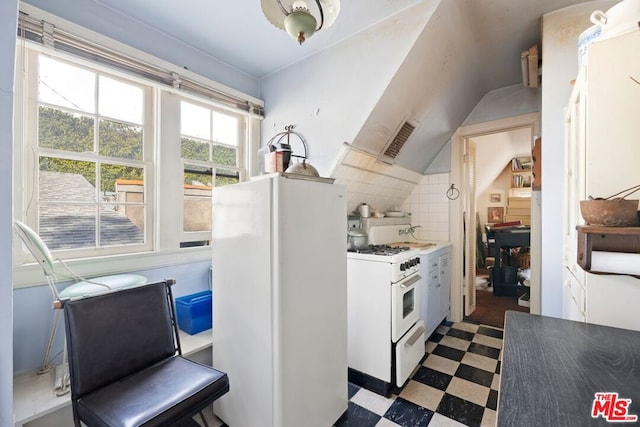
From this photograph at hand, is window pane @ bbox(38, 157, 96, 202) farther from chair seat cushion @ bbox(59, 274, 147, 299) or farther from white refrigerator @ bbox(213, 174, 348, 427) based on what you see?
white refrigerator @ bbox(213, 174, 348, 427)

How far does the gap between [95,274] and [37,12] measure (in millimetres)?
1519

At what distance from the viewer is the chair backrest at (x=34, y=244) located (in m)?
1.26

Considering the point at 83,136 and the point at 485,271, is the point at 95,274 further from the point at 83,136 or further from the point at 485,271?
the point at 485,271

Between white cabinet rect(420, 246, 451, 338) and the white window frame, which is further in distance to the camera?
white cabinet rect(420, 246, 451, 338)

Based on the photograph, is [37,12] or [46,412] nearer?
[46,412]

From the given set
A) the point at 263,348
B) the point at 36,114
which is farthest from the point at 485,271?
the point at 36,114

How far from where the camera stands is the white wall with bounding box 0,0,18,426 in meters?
0.99

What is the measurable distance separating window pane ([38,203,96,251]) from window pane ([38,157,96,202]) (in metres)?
0.06

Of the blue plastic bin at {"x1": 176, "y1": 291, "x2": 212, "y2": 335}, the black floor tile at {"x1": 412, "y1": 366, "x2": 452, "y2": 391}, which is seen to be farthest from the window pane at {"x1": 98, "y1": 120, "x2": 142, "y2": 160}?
the black floor tile at {"x1": 412, "y1": 366, "x2": 452, "y2": 391}

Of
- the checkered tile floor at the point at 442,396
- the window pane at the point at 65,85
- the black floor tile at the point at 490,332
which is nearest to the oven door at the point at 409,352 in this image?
the checkered tile floor at the point at 442,396

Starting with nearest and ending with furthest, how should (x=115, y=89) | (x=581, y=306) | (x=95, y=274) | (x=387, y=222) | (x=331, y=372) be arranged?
(x=581, y=306)
(x=331, y=372)
(x=95, y=274)
(x=115, y=89)
(x=387, y=222)

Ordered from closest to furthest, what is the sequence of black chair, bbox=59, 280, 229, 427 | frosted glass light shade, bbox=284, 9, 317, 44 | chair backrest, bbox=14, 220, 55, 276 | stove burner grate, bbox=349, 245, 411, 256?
frosted glass light shade, bbox=284, 9, 317, 44
black chair, bbox=59, 280, 229, 427
chair backrest, bbox=14, 220, 55, 276
stove burner grate, bbox=349, 245, 411, 256

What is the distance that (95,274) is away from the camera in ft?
5.68

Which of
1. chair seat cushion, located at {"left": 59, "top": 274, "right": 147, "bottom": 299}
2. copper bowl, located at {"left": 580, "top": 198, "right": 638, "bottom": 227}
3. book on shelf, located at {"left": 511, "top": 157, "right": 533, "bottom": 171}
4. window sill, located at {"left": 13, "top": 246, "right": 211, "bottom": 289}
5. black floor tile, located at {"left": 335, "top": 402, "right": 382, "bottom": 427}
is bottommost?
black floor tile, located at {"left": 335, "top": 402, "right": 382, "bottom": 427}
